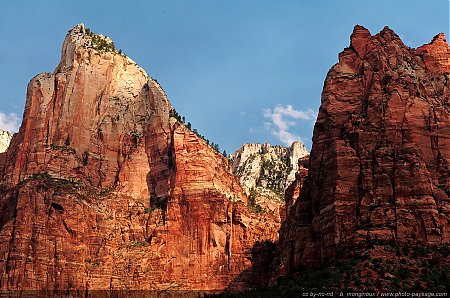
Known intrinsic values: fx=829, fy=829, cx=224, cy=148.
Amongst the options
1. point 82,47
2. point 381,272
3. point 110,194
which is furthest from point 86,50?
point 381,272

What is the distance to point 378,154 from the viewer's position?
10319 cm

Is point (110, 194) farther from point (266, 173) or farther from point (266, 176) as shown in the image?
point (266, 173)

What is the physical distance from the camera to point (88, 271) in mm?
131875

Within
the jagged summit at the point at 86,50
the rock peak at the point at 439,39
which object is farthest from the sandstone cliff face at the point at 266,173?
the rock peak at the point at 439,39

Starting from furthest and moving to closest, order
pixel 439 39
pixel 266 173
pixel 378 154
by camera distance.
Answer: pixel 266 173
pixel 439 39
pixel 378 154

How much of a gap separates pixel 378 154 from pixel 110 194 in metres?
56.0

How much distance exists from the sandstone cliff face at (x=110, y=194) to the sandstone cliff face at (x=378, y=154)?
2587 cm

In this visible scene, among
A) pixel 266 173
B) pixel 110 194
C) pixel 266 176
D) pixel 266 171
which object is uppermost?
pixel 266 171

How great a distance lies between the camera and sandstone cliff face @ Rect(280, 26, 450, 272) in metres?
98.2

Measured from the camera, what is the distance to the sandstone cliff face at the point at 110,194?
130m

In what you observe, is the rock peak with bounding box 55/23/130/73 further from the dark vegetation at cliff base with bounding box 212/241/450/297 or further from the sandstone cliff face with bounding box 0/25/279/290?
the dark vegetation at cliff base with bounding box 212/241/450/297

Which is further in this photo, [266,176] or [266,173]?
[266,173]

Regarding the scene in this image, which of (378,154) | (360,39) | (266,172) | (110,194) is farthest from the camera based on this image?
(266,172)

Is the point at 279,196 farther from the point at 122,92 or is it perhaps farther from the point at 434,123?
the point at 434,123
